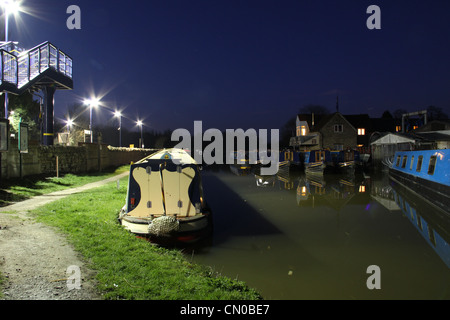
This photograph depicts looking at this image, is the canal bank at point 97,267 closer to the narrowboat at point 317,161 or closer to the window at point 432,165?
the window at point 432,165

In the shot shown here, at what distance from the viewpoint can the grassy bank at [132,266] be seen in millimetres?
4480

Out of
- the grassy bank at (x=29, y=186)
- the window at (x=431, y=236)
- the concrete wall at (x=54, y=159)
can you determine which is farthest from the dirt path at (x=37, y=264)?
the window at (x=431, y=236)

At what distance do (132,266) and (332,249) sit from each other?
5.27 meters

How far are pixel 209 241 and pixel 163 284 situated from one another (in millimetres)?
3906

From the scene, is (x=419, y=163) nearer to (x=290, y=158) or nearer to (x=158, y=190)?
(x=158, y=190)

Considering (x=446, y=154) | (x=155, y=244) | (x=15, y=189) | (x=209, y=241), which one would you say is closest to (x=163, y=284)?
(x=155, y=244)

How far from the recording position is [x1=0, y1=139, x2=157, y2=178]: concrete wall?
13766mm

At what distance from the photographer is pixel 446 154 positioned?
12570mm

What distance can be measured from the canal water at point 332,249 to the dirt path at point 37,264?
2.81m

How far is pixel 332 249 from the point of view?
797cm

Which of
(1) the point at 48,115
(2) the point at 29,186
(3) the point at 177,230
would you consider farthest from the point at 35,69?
(3) the point at 177,230

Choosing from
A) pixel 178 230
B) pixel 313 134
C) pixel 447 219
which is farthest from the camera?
pixel 313 134
